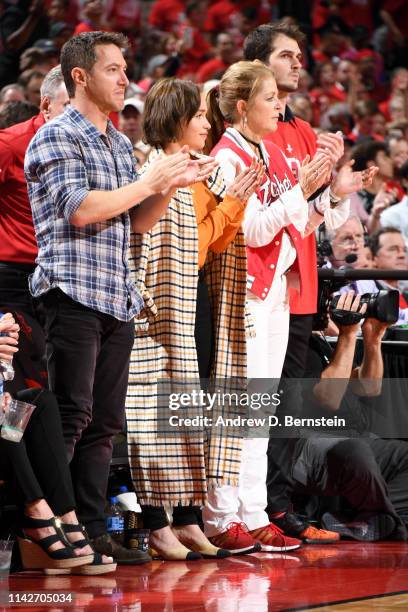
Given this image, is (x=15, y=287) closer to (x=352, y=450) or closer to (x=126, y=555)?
(x=126, y=555)

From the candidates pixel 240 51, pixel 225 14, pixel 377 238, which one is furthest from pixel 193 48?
pixel 377 238

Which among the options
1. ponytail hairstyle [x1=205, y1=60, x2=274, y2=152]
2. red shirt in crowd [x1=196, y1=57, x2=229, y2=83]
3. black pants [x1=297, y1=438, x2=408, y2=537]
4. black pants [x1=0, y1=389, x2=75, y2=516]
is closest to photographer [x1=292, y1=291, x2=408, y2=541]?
black pants [x1=297, y1=438, x2=408, y2=537]

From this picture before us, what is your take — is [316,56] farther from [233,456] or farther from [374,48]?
[233,456]

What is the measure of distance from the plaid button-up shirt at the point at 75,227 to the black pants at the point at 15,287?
0.41m

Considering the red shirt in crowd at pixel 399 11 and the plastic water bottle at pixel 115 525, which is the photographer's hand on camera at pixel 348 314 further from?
the red shirt in crowd at pixel 399 11

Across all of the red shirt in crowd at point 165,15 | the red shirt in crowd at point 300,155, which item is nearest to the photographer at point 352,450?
the red shirt in crowd at point 300,155

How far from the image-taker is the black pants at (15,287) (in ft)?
14.1

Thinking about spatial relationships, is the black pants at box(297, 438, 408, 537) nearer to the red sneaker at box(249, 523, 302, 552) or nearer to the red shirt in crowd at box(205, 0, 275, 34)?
the red sneaker at box(249, 523, 302, 552)

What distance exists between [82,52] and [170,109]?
470mm

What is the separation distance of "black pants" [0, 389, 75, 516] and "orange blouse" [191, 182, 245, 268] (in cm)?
90

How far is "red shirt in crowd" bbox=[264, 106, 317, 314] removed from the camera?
4812 mm

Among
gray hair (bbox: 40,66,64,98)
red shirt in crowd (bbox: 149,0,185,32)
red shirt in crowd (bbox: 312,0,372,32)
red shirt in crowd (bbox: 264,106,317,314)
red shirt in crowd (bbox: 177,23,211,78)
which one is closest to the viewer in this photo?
gray hair (bbox: 40,66,64,98)

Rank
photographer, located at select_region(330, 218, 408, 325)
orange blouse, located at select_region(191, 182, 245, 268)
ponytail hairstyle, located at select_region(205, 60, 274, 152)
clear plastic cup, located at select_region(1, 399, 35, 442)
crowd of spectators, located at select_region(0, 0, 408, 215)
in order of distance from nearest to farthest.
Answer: clear plastic cup, located at select_region(1, 399, 35, 442) < orange blouse, located at select_region(191, 182, 245, 268) < ponytail hairstyle, located at select_region(205, 60, 274, 152) < photographer, located at select_region(330, 218, 408, 325) < crowd of spectators, located at select_region(0, 0, 408, 215)

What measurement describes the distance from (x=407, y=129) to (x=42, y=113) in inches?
254
